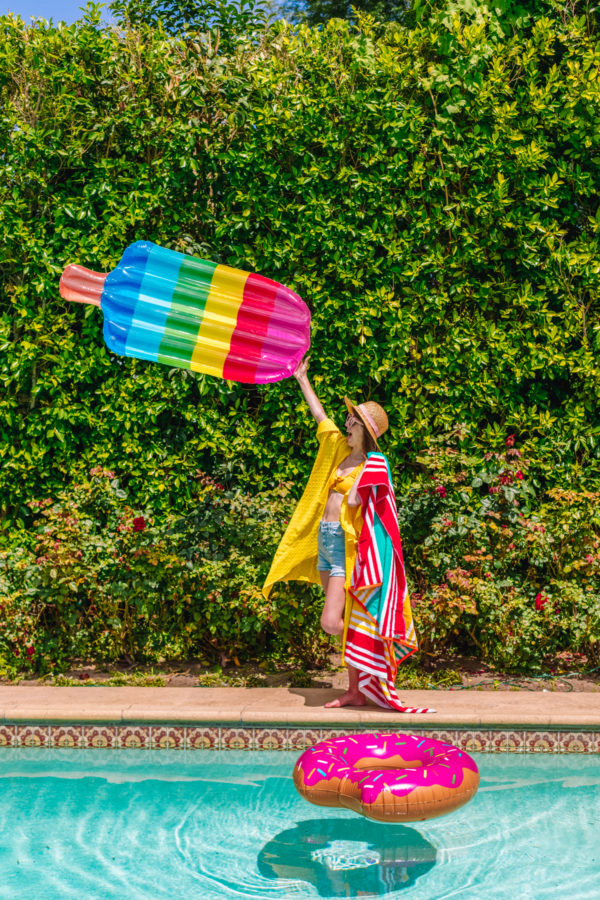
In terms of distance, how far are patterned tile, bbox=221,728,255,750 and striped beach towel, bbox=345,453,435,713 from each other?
26.3 inches

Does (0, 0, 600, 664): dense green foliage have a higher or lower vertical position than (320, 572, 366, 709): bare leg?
higher

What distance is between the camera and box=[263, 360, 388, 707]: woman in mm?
5012

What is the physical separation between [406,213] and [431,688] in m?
3.36

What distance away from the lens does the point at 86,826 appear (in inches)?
170

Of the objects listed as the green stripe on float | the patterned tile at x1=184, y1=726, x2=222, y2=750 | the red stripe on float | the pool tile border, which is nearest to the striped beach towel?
the pool tile border

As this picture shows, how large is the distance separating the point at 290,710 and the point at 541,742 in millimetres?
1348

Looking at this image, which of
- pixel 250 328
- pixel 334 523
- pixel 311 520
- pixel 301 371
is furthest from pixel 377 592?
pixel 250 328

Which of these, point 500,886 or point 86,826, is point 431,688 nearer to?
point 500,886

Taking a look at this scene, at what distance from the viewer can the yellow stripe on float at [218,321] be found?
5.52 meters

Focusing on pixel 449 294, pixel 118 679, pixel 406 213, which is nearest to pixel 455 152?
pixel 406 213

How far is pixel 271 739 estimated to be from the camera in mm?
4895

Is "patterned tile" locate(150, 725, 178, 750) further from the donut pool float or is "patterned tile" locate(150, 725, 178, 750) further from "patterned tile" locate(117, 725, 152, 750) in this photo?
the donut pool float

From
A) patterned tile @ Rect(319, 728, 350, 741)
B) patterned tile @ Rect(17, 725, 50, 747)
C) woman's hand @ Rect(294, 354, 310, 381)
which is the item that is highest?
woman's hand @ Rect(294, 354, 310, 381)

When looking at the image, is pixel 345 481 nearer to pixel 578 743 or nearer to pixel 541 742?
pixel 541 742
